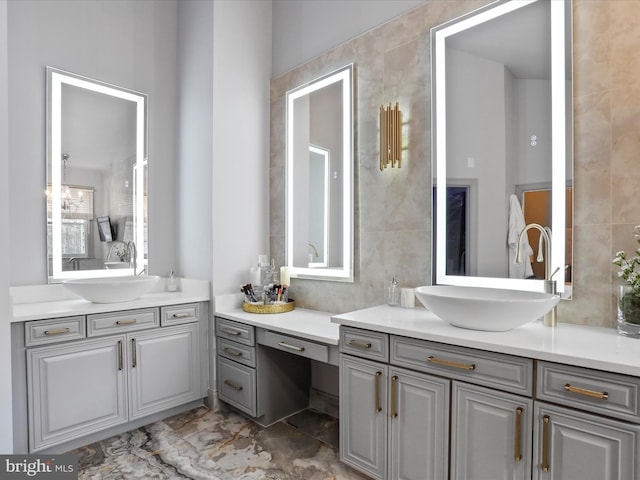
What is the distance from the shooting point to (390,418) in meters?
1.75

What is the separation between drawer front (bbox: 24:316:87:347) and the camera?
2.09m

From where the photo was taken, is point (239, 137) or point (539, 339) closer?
point (539, 339)

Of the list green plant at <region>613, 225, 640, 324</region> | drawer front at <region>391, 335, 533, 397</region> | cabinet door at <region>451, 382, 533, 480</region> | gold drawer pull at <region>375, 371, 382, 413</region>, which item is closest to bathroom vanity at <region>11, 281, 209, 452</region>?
gold drawer pull at <region>375, 371, 382, 413</region>

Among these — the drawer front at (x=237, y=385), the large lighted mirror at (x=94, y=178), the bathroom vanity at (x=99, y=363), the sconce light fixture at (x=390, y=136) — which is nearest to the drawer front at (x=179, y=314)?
the bathroom vanity at (x=99, y=363)

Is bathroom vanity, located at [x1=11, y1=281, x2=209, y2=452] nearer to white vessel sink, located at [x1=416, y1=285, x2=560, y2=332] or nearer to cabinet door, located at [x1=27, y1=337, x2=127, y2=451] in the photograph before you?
cabinet door, located at [x1=27, y1=337, x2=127, y2=451]

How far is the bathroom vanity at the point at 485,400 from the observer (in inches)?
47.7

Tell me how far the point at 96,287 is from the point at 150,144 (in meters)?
1.31

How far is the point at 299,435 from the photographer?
243 centimetres

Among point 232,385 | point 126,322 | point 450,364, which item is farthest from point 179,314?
point 450,364

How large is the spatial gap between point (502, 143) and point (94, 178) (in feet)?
9.07

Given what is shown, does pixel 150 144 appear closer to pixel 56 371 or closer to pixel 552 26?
pixel 56 371

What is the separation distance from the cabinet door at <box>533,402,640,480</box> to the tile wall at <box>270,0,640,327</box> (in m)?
0.59

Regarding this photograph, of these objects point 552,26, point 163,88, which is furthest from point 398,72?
point 163,88

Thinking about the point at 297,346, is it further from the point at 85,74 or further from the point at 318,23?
the point at 85,74
